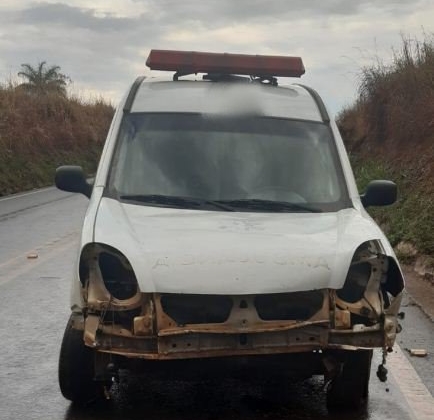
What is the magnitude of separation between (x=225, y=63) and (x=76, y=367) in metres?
3.13

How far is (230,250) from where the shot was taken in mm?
4664

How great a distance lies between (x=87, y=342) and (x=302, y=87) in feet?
10.7

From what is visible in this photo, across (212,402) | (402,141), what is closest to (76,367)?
(212,402)

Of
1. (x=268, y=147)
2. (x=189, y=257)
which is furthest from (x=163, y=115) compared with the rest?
(x=189, y=257)

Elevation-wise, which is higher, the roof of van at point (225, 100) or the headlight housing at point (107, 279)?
the roof of van at point (225, 100)

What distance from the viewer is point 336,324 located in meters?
4.66

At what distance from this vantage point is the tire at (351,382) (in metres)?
5.04

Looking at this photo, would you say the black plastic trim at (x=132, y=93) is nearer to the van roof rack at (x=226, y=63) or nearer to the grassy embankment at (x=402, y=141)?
the van roof rack at (x=226, y=63)

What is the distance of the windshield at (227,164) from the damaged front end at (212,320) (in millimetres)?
970

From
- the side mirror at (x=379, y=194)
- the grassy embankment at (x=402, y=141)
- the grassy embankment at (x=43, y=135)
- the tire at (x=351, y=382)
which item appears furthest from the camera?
the grassy embankment at (x=43, y=135)

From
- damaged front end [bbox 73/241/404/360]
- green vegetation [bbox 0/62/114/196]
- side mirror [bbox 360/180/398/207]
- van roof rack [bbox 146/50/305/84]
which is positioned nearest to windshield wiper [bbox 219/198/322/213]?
side mirror [bbox 360/180/398/207]

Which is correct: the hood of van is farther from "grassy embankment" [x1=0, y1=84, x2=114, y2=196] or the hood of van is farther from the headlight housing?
"grassy embankment" [x1=0, y1=84, x2=114, y2=196]

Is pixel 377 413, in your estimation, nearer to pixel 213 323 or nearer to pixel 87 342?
pixel 213 323

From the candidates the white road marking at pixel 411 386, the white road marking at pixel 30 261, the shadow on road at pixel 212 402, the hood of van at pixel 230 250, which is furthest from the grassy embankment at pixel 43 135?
Result: the hood of van at pixel 230 250
